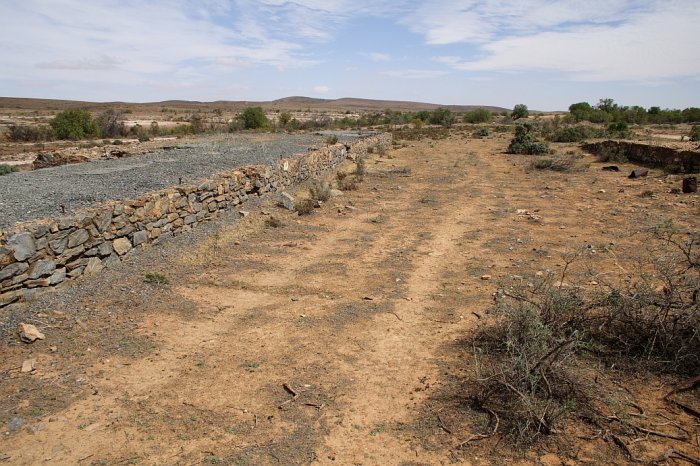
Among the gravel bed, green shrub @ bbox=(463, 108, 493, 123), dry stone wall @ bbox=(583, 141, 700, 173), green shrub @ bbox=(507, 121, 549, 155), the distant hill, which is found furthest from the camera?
the distant hill

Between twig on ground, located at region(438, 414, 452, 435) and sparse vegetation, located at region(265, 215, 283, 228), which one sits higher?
sparse vegetation, located at region(265, 215, 283, 228)

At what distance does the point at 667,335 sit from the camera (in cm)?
426

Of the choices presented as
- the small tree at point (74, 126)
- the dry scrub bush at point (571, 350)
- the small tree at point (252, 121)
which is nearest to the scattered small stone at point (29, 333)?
the dry scrub bush at point (571, 350)

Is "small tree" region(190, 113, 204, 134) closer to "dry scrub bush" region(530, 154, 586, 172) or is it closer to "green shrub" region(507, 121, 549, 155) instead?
"green shrub" region(507, 121, 549, 155)

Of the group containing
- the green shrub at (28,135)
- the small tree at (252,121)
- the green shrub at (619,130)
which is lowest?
the green shrub at (28,135)

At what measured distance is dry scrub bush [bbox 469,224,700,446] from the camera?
3619 mm

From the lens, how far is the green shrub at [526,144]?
22.5 m

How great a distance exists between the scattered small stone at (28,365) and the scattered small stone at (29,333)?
319mm

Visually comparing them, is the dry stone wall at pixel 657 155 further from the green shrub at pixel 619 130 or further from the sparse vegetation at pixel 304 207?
the sparse vegetation at pixel 304 207

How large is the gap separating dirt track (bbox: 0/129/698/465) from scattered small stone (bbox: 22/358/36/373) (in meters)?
0.06

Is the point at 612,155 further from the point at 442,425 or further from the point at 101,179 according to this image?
the point at 442,425

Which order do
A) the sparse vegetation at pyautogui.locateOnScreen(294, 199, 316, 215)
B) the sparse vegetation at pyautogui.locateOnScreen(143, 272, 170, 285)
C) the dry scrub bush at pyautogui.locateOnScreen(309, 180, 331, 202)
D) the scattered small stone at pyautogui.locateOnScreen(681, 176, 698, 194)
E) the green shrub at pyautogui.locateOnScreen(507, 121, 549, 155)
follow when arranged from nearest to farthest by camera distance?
1. the sparse vegetation at pyautogui.locateOnScreen(143, 272, 170, 285)
2. the sparse vegetation at pyautogui.locateOnScreen(294, 199, 316, 215)
3. the dry scrub bush at pyautogui.locateOnScreen(309, 180, 331, 202)
4. the scattered small stone at pyautogui.locateOnScreen(681, 176, 698, 194)
5. the green shrub at pyautogui.locateOnScreen(507, 121, 549, 155)

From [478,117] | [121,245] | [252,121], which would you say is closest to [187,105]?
[478,117]

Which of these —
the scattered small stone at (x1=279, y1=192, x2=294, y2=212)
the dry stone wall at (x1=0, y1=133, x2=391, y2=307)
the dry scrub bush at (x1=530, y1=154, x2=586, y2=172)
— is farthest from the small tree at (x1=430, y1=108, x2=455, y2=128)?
the dry stone wall at (x1=0, y1=133, x2=391, y2=307)
